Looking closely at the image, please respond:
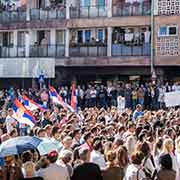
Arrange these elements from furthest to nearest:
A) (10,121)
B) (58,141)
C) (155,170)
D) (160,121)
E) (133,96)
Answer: (133,96) → (10,121) → (160,121) → (58,141) → (155,170)

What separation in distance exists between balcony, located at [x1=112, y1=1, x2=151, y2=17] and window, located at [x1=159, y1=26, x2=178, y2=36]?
4.70ft

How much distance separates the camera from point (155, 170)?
38.5ft

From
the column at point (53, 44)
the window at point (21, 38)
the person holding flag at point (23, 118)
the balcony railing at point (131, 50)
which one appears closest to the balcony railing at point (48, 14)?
the column at point (53, 44)

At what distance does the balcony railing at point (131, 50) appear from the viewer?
46.4 meters

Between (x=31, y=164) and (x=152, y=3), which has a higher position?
(x=152, y=3)

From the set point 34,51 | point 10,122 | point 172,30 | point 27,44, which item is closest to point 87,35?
point 34,51

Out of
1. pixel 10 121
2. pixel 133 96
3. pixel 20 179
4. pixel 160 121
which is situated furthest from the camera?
pixel 133 96

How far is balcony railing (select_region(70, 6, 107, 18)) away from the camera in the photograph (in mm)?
48500

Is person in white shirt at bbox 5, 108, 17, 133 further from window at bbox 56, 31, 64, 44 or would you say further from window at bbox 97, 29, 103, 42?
window at bbox 56, 31, 64, 44

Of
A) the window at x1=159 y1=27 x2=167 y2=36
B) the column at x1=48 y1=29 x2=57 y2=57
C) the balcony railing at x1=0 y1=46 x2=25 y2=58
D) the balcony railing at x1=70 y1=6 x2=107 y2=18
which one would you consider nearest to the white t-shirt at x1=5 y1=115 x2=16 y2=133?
the window at x1=159 y1=27 x2=167 y2=36

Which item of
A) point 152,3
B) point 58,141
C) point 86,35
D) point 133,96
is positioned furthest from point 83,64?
point 58,141

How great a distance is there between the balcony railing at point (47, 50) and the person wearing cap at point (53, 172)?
38.3 m

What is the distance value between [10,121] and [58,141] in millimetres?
6322

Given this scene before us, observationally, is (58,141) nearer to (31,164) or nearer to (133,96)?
(31,164)
